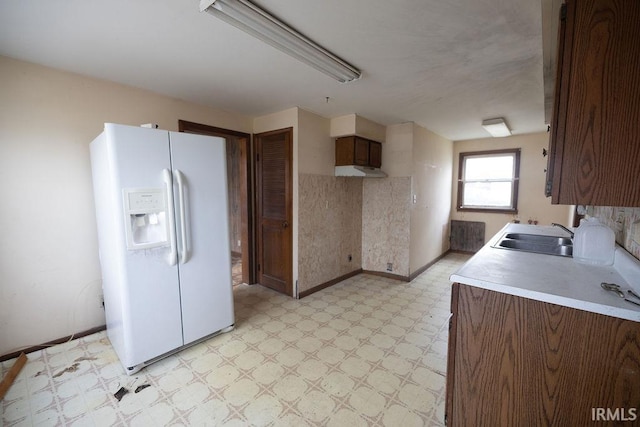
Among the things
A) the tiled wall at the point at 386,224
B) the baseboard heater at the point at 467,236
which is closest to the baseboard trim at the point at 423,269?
the tiled wall at the point at 386,224

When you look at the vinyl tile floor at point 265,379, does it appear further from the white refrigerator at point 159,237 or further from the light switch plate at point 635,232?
the light switch plate at point 635,232

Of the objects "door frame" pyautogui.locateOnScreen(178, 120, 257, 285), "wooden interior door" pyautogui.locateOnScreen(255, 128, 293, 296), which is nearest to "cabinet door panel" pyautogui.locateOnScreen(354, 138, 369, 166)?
"wooden interior door" pyautogui.locateOnScreen(255, 128, 293, 296)

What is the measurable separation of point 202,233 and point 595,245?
2.77 metres

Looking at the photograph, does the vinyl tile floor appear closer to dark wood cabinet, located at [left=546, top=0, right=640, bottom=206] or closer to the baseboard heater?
dark wood cabinet, located at [left=546, top=0, right=640, bottom=206]

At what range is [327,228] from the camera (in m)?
3.68

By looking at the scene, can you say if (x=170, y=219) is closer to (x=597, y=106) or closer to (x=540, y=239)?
(x=597, y=106)

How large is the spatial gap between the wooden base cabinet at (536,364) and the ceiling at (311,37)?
1.58 m

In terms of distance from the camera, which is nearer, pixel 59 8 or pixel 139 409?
pixel 59 8

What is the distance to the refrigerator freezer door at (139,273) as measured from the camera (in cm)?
183

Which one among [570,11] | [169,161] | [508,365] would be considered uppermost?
[570,11]

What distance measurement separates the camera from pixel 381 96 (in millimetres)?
2797

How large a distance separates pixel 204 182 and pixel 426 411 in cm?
234

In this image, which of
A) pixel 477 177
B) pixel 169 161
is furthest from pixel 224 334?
pixel 477 177

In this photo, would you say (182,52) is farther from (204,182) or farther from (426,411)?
(426,411)
